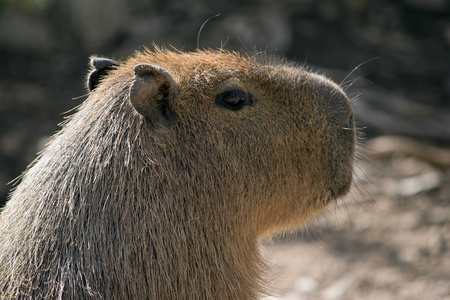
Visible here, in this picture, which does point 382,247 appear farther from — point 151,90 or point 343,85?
point 151,90

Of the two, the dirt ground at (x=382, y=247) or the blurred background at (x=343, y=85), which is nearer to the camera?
the dirt ground at (x=382, y=247)

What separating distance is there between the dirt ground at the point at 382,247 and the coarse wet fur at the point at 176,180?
1.08 metres

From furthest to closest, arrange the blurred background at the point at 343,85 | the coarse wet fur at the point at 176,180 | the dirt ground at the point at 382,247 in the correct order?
the blurred background at the point at 343,85 < the dirt ground at the point at 382,247 < the coarse wet fur at the point at 176,180

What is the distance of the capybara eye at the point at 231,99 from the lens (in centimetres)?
250

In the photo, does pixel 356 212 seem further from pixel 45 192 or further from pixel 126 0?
pixel 126 0

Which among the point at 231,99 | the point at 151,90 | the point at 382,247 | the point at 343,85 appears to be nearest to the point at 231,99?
the point at 231,99

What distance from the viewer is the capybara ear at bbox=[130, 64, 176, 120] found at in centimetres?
222

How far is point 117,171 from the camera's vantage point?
2299 millimetres

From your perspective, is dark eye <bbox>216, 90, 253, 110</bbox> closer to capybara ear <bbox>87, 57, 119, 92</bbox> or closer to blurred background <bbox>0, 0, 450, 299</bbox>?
capybara ear <bbox>87, 57, 119, 92</bbox>

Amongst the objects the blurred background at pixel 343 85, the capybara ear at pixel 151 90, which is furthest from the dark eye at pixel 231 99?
the blurred background at pixel 343 85

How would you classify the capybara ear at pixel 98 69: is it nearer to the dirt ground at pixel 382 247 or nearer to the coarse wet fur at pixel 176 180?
the coarse wet fur at pixel 176 180

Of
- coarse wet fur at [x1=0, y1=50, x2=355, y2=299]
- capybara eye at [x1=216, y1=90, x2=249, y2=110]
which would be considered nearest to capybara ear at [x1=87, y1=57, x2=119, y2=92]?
coarse wet fur at [x1=0, y1=50, x2=355, y2=299]

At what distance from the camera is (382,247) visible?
14.5 ft

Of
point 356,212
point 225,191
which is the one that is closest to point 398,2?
point 356,212
